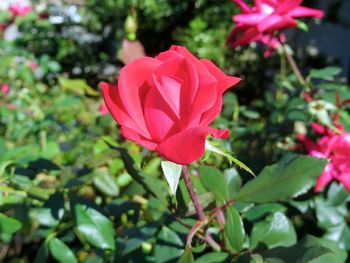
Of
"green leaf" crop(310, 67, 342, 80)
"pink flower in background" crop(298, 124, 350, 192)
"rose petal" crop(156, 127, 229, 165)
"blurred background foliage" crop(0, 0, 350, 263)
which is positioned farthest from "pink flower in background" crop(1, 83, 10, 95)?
"rose petal" crop(156, 127, 229, 165)

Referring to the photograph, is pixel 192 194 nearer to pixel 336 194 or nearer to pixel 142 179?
pixel 142 179

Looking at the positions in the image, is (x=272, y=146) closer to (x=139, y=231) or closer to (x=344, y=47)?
(x=139, y=231)

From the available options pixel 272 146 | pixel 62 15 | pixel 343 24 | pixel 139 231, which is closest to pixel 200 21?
pixel 62 15

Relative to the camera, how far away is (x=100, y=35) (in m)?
5.05

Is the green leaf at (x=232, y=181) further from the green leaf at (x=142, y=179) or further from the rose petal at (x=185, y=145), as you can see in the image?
the rose petal at (x=185, y=145)

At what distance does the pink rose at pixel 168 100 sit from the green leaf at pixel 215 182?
0.14m

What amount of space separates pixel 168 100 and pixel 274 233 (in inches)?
13.1

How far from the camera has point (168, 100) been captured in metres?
0.50

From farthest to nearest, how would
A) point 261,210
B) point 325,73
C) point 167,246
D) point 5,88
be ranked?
point 5,88, point 325,73, point 261,210, point 167,246

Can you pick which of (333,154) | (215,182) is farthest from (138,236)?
(333,154)

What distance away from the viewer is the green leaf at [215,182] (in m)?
0.62

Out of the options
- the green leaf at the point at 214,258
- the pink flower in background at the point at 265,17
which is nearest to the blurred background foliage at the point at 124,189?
the green leaf at the point at 214,258

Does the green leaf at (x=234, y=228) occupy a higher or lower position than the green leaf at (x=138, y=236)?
higher

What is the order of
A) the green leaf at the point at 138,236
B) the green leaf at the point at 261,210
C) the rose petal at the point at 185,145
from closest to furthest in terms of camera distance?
the rose petal at the point at 185,145 → the green leaf at the point at 138,236 → the green leaf at the point at 261,210
